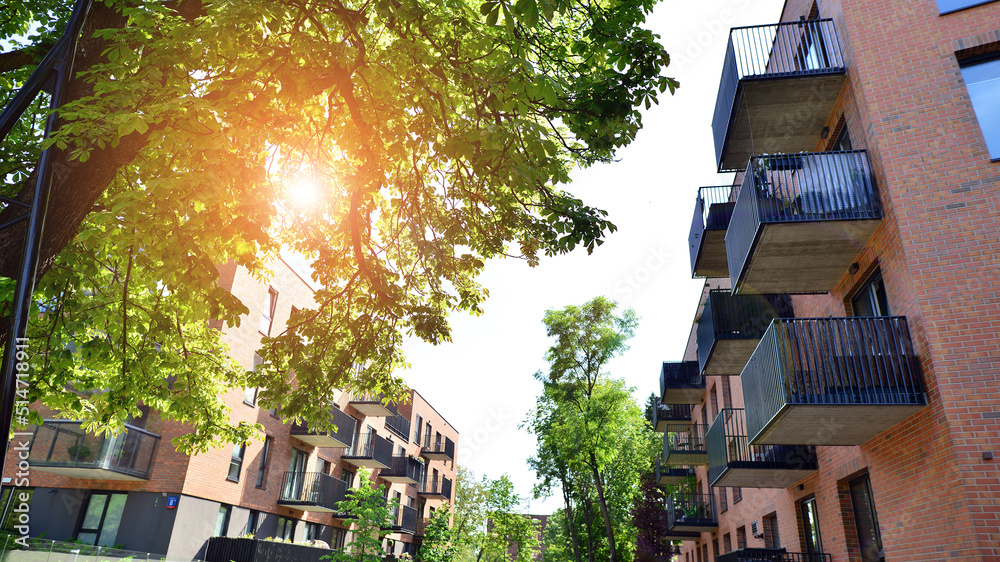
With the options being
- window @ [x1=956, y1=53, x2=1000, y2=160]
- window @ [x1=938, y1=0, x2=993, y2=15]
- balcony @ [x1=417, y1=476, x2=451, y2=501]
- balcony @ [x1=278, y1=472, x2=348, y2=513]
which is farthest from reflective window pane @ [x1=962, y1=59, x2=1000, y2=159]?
balcony @ [x1=417, y1=476, x2=451, y2=501]

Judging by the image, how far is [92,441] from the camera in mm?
15625

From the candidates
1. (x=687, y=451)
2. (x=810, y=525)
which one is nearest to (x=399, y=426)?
(x=687, y=451)

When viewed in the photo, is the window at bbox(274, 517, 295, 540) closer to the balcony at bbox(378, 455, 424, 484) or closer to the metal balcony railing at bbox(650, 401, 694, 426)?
the balcony at bbox(378, 455, 424, 484)

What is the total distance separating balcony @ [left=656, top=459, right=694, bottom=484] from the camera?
2509 centimetres

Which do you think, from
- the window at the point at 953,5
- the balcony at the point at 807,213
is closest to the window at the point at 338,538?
the balcony at the point at 807,213

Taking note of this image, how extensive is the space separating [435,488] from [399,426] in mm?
7875

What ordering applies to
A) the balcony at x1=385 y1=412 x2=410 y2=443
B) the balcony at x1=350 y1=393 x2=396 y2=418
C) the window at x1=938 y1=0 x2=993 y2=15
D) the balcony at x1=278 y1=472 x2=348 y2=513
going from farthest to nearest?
the balcony at x1=385 y1=412 x2=410 y2=443 → the balcony at x1=350 y1=393 x2=396 y2=418 → the balcony at x1=278 y1=472 x2=348 y2=513 → the window at x1=938 y1=0 x2=993 y2=15

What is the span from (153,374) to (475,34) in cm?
705

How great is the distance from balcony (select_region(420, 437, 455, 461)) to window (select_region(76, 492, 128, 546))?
25256 millimetres

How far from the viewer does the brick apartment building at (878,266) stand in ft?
23.4

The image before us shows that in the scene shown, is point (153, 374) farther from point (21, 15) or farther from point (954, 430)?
point (954, 430)

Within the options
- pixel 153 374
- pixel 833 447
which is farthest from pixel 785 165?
pixel 153 374

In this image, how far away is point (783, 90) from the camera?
1014 cm

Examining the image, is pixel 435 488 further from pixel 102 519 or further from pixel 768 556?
pixel 768 556
